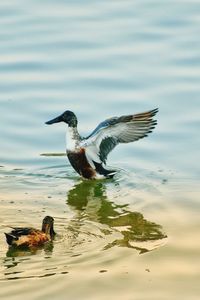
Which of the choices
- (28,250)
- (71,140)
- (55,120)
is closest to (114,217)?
(28,250)

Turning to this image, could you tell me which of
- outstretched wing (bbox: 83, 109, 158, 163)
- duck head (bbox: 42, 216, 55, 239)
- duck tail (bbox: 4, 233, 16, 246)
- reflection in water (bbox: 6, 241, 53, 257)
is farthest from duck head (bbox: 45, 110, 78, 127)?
duck tail (bbox: 4, 233, 16, 246)

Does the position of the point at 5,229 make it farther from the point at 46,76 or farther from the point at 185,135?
the point at 46,76

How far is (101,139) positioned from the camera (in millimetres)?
13195

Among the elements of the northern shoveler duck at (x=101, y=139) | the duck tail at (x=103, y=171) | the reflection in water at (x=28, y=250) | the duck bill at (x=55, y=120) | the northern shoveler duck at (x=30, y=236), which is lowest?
the reflection in water at (x=28, y=250)

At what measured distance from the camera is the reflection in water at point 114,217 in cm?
1065

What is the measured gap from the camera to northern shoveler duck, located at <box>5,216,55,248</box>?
10016 millimetres

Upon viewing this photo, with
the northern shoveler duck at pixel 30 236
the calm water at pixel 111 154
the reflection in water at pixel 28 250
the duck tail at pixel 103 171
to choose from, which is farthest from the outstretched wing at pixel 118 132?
the reflection in water at pixel 28 250

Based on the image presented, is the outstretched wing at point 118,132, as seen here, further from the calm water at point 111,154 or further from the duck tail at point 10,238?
the duck tail at point 10,238

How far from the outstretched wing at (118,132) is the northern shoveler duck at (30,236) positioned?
2.73m

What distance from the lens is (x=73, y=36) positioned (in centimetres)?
1806

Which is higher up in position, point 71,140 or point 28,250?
point 71,140

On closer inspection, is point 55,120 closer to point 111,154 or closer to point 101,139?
point 111,154

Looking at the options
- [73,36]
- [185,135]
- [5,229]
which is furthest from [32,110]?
[5,229]

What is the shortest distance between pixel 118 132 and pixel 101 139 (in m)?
0.22
